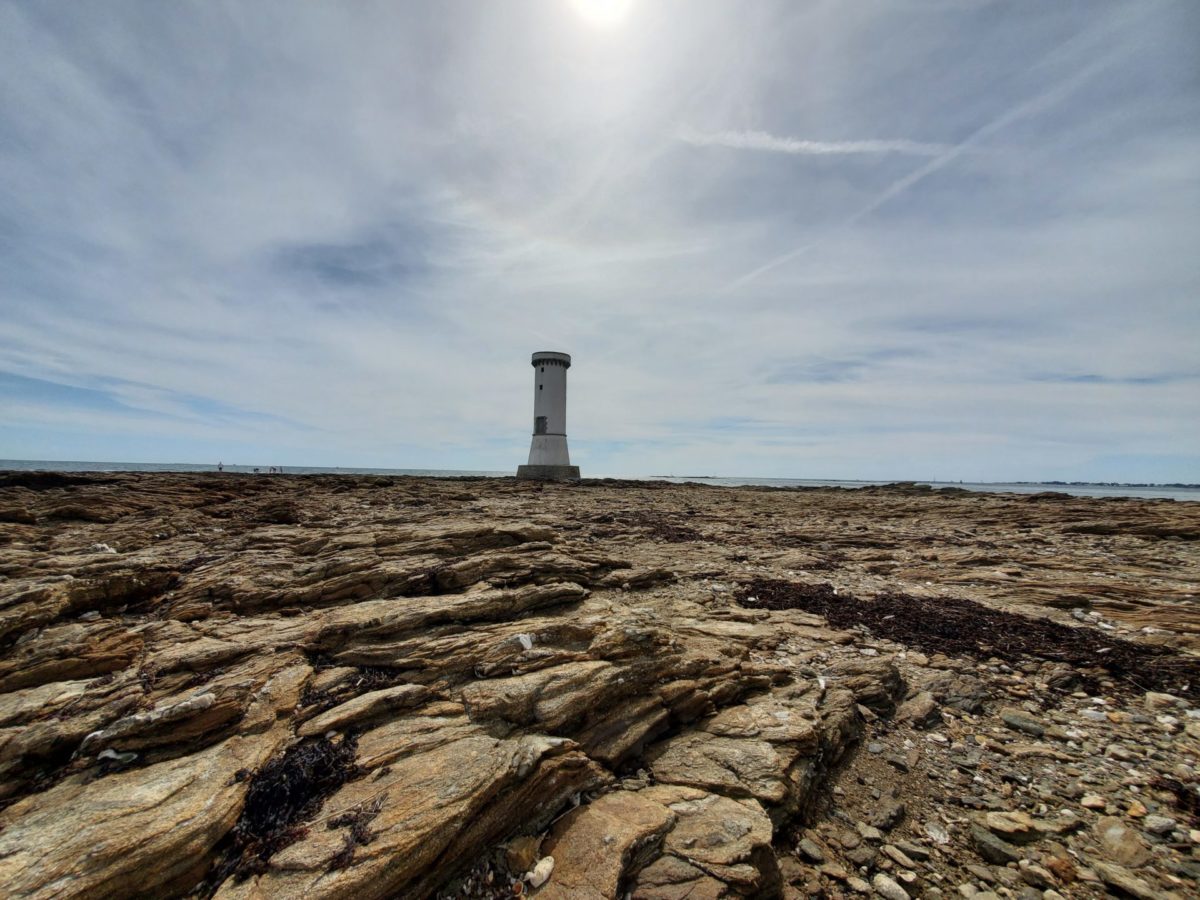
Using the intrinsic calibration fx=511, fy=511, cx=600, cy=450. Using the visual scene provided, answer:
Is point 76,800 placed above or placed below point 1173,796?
above

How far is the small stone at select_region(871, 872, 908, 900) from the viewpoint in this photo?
177 inches

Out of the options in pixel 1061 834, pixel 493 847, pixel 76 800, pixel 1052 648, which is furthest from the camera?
pixel 1052 648

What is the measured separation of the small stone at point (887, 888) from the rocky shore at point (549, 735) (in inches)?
1.5

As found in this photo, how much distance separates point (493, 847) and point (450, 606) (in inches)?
144

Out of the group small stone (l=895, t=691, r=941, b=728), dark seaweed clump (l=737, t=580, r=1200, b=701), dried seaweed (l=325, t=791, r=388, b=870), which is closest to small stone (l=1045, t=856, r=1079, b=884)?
small stone (l=895, t=691, r=941, b=728)

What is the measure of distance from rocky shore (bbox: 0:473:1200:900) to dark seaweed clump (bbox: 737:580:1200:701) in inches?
3.4

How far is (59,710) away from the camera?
530 cm

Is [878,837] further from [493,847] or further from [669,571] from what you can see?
[669,571]

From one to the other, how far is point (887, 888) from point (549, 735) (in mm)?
3388

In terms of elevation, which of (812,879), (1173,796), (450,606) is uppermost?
(450,606)

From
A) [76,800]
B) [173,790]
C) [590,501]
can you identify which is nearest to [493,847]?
[173,790]

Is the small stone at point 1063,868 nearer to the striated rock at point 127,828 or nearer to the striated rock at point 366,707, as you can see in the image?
the striated rock at point 366,707

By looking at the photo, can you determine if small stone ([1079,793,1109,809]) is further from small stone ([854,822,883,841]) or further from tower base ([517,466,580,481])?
tower base ([517,466,580,481])

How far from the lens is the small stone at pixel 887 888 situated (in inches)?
177
